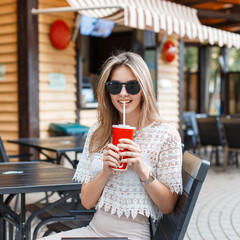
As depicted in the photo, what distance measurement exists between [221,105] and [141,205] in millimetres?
11854

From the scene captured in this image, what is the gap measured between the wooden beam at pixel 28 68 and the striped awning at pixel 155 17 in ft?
3.43

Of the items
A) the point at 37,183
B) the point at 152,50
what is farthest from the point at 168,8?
the point at 37,183

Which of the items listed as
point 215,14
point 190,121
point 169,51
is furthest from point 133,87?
point 215,14

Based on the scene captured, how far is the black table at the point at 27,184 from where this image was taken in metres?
2.39

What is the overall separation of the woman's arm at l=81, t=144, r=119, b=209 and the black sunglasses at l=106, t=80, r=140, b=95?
0.95 ft

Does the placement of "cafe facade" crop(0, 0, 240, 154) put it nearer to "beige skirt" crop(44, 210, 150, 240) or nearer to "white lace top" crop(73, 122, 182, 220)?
"white lace top" crop(73, 122, 182, 220)

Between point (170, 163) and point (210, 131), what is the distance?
21.6 ft

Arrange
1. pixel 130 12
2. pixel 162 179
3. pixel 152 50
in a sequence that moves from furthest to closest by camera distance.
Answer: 1. pixel 152 50
2. pixel 130 12
3. pixel 162 179

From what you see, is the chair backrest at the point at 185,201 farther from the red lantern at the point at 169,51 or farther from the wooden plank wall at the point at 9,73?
the red lantern at the point at 169,51

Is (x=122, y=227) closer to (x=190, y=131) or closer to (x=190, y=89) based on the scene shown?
(x=190, y=131)

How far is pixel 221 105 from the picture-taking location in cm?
1333

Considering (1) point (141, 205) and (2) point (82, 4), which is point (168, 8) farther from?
(1) point (141, 205)

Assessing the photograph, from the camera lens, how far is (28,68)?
21.4 feet

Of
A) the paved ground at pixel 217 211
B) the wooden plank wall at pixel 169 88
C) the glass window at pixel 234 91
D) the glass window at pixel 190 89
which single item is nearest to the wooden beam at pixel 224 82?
the glass window at pixel 234 91
